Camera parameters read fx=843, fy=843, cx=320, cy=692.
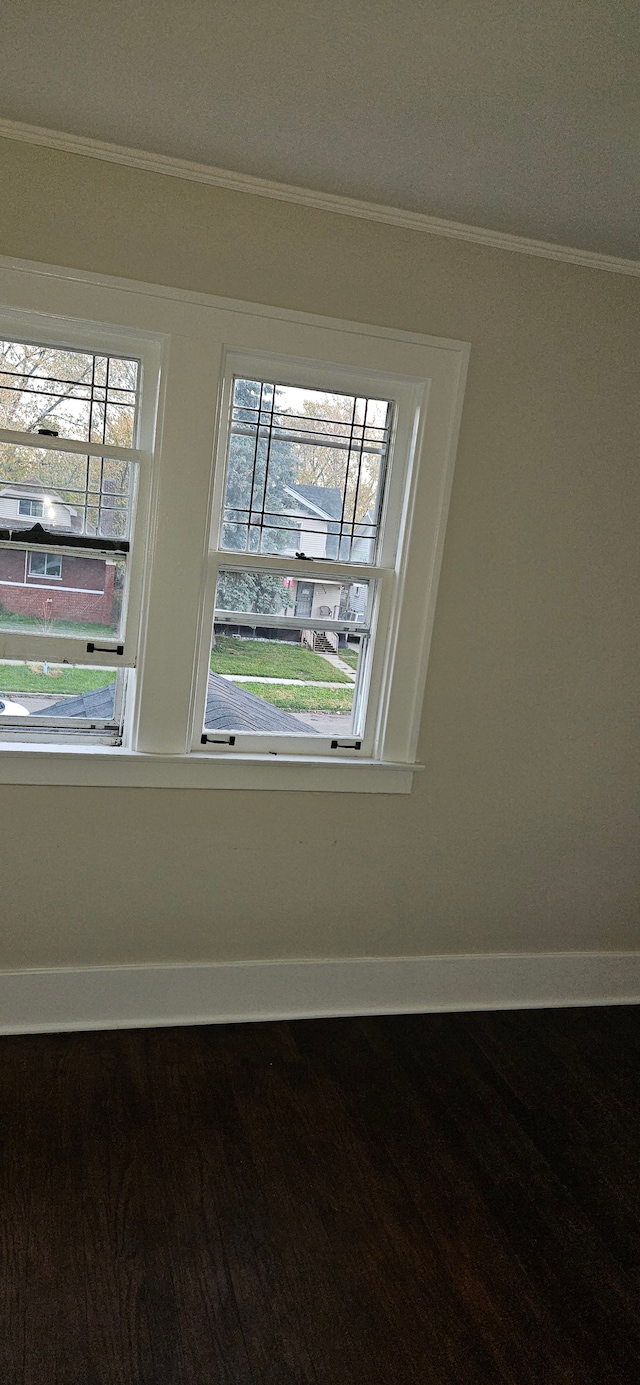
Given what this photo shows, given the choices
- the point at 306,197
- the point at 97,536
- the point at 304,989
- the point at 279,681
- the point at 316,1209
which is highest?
the point at 306,197

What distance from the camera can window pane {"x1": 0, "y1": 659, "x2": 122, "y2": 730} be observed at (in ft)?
8.65

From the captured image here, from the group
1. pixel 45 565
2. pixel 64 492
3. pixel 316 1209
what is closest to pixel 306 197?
pixel 64 492

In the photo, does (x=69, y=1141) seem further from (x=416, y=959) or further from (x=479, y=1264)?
(x=416, y=959)

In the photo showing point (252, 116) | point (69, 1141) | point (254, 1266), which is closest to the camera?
point (254, 1266)

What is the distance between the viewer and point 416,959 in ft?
10.2

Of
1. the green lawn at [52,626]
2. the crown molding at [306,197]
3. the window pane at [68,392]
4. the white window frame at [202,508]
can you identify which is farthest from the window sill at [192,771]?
the crown molding at [306,197]

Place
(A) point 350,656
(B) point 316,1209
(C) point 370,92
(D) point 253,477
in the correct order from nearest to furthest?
(C) point 370,92 < (B) point 316,1209 < (D) point 253,477 < (A) point 350,656

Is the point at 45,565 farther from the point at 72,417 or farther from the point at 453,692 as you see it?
the point at 453,692

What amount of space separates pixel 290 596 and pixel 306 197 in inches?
46.9

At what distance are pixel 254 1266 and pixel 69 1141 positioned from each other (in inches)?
24.0

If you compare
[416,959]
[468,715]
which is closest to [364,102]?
[468,715]

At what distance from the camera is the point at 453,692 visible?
2963mm

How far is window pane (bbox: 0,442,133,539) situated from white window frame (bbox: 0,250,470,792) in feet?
0.29

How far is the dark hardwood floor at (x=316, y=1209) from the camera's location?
174 centimetres
